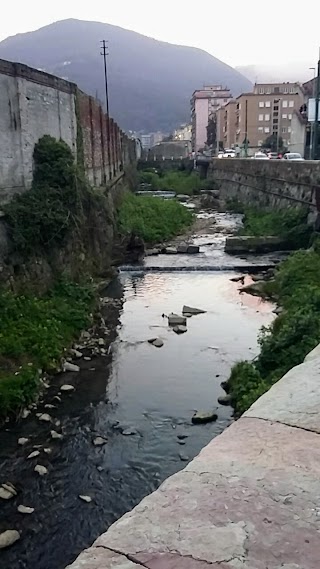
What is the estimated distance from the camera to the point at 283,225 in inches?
944

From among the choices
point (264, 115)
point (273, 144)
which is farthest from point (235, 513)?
point (264, 115)

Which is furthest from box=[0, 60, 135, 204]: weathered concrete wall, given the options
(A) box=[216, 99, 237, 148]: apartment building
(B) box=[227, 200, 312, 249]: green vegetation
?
(A) box=[216, 99, 237, 148]: apartment building

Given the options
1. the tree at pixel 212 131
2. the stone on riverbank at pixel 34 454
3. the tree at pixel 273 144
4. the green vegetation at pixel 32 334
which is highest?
the tree at pixel 212 131

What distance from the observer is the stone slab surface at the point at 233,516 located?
1.77m

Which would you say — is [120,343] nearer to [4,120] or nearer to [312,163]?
[4,120]

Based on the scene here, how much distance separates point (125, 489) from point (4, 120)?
31.4 ft

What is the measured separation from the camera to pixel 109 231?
19891 millimetres

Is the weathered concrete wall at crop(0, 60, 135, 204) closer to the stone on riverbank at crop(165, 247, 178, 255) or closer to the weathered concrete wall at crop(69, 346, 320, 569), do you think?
the stone on riverbank at crop(165, 247, 178, 255)

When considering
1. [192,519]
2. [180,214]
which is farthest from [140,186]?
[192,519]

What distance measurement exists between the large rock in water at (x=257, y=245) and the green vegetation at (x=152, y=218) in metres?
4.08

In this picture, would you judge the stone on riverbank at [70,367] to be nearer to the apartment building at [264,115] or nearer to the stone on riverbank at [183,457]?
the stone on riverbank at [183,457]

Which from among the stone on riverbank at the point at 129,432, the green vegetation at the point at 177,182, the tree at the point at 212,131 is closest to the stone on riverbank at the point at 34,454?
the stone on riverbank at the point at 129,432

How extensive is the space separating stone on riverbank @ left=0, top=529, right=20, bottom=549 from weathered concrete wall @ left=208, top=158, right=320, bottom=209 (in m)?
18.4

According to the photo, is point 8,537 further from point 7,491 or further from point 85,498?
point 85,498
